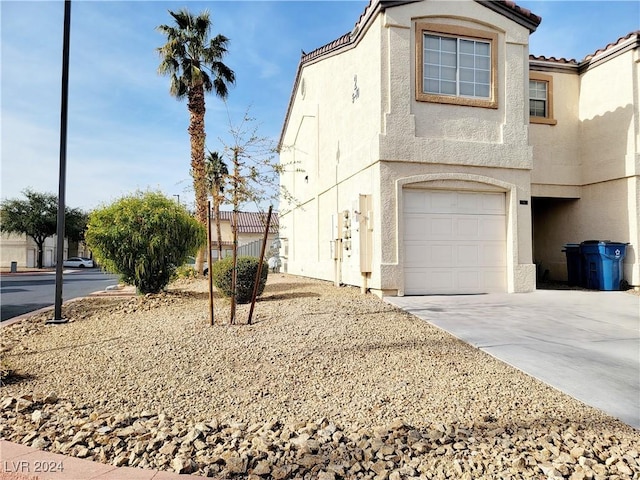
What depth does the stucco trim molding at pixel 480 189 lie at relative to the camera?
9172 millimetres

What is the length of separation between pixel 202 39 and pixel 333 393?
17790 millimetres

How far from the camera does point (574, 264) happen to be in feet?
39.4

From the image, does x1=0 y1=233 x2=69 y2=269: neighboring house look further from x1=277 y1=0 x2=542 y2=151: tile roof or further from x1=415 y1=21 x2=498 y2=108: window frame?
x1=415 y1=21 x2=498 y2=108: window frame

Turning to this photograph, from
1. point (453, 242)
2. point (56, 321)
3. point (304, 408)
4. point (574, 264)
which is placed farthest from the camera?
point (574, 264)

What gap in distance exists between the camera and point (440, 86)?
9.78 meters

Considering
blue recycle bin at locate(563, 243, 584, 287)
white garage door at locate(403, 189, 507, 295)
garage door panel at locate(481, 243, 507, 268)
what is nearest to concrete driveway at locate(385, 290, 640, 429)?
white garage door at locate(403, 189, 507, 295)

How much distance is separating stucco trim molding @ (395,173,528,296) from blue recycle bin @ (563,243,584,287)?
3.20m

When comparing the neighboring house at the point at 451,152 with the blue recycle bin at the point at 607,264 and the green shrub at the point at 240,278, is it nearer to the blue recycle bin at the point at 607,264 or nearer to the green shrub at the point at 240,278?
the blue recycle bin at the point at 607,264

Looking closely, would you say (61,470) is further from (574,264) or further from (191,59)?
(191,59)

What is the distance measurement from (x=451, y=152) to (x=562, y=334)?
4832 mm

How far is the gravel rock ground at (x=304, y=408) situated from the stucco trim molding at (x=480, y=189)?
3239mm

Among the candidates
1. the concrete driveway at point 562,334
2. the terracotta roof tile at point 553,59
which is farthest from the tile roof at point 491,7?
the concrete driveway at point 562,334

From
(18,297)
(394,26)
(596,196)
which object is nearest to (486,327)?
(394,26)

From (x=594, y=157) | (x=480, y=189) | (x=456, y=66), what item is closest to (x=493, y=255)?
(x=480, y=189)
